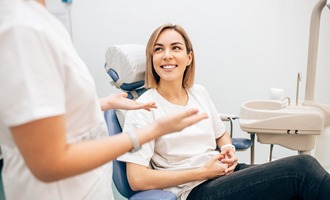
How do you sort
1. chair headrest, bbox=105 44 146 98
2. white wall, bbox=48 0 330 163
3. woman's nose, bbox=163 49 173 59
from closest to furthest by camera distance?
woman's nose, bbox=163 49 173 59, chair headrest, bbox=105 44 146 98, white wall, bbox=48 0 330 163

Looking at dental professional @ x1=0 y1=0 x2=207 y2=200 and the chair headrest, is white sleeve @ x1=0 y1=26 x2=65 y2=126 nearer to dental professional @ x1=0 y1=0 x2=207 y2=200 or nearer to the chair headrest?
dental professional @ x1=0 y1=0 x2=207 y2=200

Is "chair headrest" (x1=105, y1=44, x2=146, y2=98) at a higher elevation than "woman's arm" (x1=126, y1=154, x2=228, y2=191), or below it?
higher

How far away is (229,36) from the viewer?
6.74 ft

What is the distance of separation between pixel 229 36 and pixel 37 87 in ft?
5.65

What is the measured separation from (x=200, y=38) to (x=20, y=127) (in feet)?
5.61

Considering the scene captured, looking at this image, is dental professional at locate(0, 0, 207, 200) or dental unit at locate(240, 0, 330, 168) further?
dental unit at locate(240, 0, 330, 168)

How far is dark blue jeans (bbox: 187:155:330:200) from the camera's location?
1125mm

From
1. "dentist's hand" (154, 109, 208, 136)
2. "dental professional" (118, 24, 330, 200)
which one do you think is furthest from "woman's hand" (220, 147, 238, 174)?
"dentist's hand" (154, 109, 208, 136)

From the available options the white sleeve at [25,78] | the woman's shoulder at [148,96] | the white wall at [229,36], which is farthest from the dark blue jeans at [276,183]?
the white wall at [229,36]

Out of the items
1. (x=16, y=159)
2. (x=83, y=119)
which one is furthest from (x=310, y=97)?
(x=16, y=159)

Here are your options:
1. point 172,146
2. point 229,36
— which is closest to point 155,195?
point 172,146

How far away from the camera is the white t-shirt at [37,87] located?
1.70 ft

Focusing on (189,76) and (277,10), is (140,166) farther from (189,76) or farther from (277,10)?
(277,10)

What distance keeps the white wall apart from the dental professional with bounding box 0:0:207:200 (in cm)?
147
